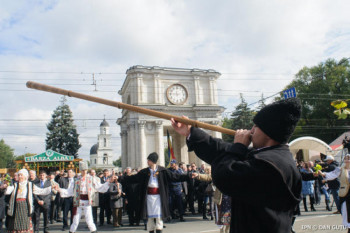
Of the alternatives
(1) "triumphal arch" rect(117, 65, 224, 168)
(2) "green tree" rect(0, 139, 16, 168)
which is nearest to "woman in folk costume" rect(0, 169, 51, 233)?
(1) "triumphal arch" rect(117, 65, 224, 168)

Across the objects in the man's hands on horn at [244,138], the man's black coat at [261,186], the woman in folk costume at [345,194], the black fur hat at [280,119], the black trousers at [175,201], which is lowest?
the black trousers at [175,201]

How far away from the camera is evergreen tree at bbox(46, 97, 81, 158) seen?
52713mm

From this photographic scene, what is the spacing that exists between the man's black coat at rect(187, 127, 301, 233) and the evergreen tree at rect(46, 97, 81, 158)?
178 feet

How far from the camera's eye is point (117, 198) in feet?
40.3

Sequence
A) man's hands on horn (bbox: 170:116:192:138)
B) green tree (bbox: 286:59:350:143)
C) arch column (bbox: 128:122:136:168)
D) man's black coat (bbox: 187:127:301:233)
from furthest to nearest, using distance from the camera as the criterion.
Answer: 1. green tree (bbox: 286:59:350:143)
2. arch column (bbox: 128:122:136:168)
3. man's hands on horn (bbox: 170:116:192:138)
4. man's black coat (bbox: 187:127:301:233)

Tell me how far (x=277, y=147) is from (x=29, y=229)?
25.9 ft

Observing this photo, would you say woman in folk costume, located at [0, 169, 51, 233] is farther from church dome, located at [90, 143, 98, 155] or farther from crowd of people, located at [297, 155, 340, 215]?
church dome, located at [90, 143, 98, 155]

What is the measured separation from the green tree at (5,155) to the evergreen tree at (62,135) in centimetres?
5137

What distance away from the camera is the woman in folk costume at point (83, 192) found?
30.6 feet

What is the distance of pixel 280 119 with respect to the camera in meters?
2.25

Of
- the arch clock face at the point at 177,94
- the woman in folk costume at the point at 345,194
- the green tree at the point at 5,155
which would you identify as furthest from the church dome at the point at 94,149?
the woman in folk costume at the point at 345,194

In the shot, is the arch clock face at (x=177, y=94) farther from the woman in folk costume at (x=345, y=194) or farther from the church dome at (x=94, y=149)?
the church dome at (x=94, y=149)

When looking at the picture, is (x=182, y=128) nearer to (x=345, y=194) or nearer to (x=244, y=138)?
(x=244, y=138)

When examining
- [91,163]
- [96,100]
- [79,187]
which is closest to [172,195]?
[79,187]
